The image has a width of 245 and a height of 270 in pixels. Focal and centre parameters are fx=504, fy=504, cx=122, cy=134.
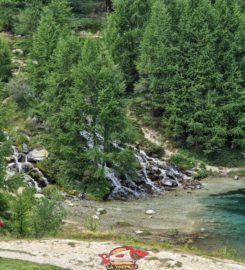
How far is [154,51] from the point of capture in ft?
224

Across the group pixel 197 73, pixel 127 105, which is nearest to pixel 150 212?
pixel 127 105

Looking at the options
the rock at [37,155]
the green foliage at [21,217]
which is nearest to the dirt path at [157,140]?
the rock at [37,155]

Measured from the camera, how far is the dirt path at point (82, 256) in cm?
2309

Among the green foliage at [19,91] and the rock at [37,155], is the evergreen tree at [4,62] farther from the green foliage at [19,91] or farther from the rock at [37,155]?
the rock at [37,155]

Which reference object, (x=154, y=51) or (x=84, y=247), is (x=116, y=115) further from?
(x=84, y=247)

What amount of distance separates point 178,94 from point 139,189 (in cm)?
1938

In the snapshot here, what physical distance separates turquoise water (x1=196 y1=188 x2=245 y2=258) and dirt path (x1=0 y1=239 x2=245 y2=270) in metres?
8.03

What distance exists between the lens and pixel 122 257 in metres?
24.0

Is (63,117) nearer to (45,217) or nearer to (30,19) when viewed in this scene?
(45,217)

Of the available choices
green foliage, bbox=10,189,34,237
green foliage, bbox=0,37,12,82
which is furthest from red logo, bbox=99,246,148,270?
green foliage, bbox=0,37,12,82

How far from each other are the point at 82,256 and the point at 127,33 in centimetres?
5141

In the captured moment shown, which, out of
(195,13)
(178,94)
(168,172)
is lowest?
(168,172)

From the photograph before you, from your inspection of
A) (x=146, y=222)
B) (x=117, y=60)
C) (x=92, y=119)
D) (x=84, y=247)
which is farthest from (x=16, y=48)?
(x=84, y=247)

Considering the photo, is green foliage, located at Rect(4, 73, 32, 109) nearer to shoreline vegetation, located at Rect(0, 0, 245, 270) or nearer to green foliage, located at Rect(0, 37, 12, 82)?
shoreline vegetation, located at Rect(0, 0, 245, 270)
